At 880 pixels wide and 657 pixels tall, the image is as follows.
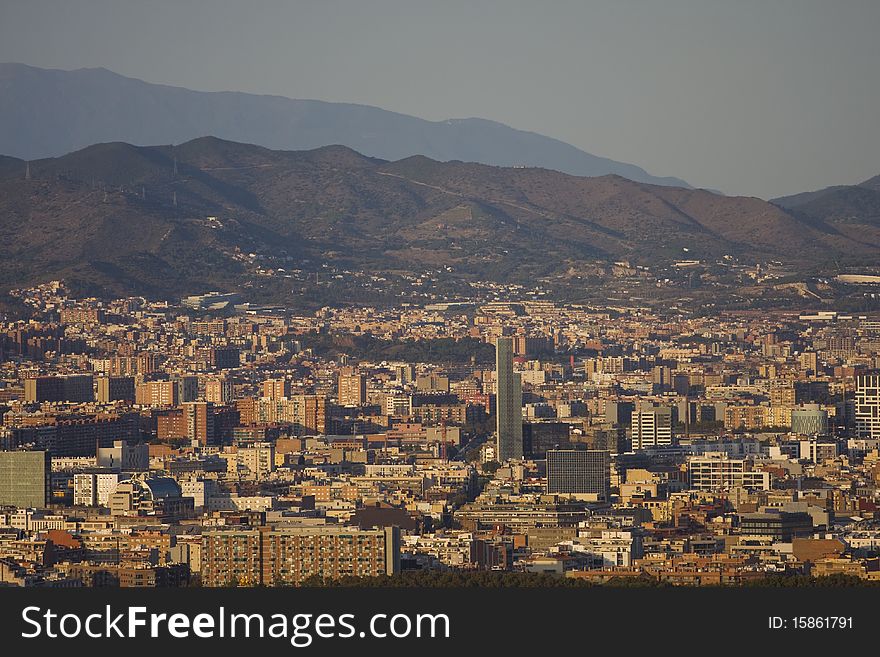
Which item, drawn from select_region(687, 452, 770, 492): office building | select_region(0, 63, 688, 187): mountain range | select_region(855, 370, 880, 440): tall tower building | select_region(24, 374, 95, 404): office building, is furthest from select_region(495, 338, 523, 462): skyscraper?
select_region(0, 63, 688, 187): mountain range

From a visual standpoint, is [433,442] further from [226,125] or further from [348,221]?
[226,125]

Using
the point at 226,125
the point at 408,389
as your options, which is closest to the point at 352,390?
the point at 408,389

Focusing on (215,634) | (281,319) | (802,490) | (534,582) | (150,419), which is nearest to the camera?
(215,634)

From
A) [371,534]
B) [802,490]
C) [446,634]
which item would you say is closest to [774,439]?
[802,490]

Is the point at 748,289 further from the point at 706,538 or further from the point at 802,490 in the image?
the point at 706,538

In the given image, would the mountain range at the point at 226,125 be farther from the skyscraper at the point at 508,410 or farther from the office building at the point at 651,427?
the office building at the point at 651,427

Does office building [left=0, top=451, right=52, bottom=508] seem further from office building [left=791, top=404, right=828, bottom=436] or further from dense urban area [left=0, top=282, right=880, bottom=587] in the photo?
office building [left=791, top=404, right=828, bottom=436]
